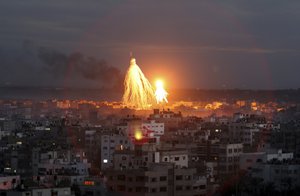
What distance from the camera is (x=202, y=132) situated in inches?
1268

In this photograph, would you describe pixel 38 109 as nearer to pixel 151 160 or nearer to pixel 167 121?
pixel 167 121

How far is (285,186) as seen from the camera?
70.3ft

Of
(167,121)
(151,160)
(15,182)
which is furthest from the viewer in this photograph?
(167,121)

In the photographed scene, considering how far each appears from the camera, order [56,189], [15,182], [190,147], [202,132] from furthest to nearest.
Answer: [202,132]
[190,147]
[15,182]
[56,189]

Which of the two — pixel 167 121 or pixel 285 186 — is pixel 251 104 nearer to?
pixel 167 121

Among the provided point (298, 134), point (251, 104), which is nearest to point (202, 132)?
point (298, 134)

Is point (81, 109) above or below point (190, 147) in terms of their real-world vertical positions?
above

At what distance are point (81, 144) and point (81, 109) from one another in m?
39.2

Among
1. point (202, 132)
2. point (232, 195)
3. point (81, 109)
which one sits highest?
point (81, 109)

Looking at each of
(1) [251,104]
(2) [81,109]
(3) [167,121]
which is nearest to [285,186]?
(3) [167,121]

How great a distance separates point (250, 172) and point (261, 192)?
9.71 feet

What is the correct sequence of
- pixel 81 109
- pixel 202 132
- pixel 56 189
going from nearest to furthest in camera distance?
pixel 56 189 < pixel 202 132 < pixel 81 109

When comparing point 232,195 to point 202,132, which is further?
point 202,132

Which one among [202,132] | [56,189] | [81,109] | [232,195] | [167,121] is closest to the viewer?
[56,189]
